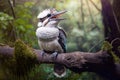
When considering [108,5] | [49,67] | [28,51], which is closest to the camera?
[28,51]

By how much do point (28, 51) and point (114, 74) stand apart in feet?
2.30

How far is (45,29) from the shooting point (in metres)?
2.34

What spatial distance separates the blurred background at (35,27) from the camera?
2822 millimetres

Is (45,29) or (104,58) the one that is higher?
(45,29)

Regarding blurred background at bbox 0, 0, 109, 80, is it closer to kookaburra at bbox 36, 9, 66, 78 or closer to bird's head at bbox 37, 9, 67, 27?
kookaburra at bbox 36, 9, 66, 78

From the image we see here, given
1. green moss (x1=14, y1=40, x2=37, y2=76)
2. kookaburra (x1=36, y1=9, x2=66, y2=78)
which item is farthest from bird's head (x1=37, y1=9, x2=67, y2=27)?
green moss (x1=14, y1=40, x2=37, y2=76)

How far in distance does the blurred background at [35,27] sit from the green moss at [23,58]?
0.11 meters

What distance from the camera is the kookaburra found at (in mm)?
2340

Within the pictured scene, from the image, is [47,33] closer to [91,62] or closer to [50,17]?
[50,17]

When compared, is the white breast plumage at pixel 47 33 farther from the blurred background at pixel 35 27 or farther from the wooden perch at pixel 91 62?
the blurred background at pixel 35 27

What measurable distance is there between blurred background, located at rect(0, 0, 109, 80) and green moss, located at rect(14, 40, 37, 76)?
110mm

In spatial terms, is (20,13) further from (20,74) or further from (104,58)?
(104,58)

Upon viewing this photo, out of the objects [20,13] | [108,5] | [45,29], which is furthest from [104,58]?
[20,13]

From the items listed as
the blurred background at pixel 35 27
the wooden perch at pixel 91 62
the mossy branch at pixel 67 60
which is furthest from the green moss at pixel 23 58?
the wooden perch at pixel 91 62
